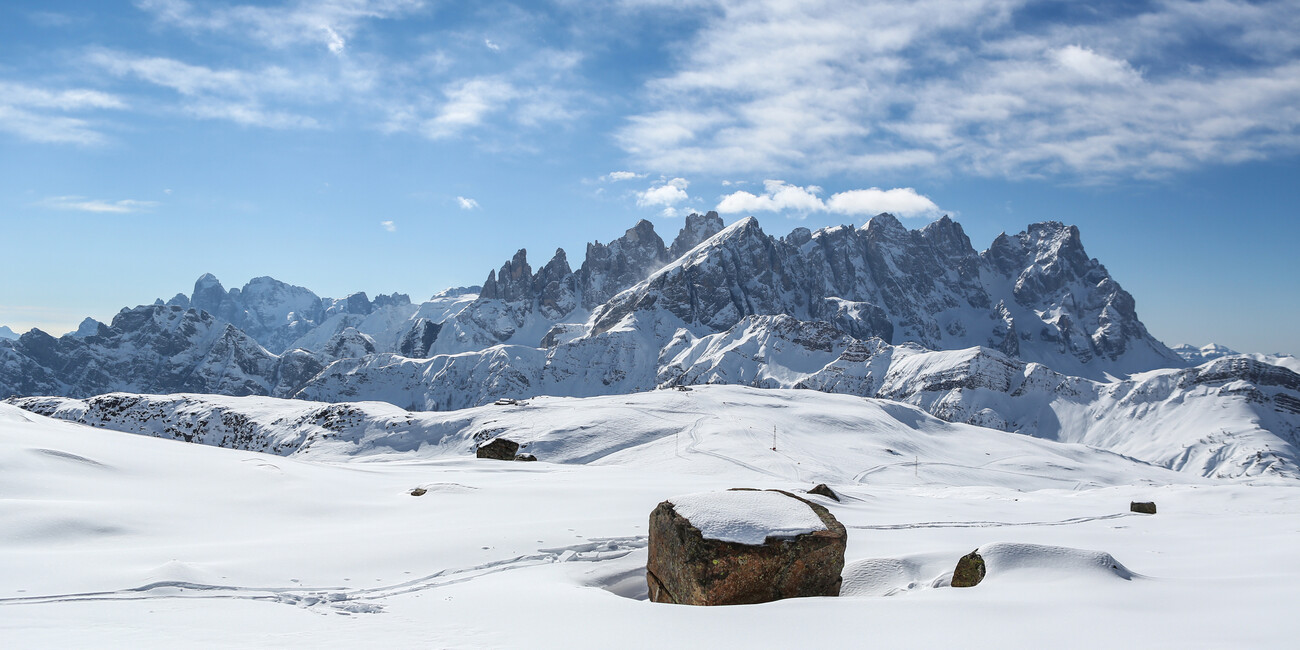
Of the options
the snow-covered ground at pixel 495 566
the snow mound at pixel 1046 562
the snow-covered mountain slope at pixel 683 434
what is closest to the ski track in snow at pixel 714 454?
the snow-covered mountain slope at pixel 683 434

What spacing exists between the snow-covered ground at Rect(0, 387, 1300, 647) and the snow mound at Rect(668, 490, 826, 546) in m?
1.27

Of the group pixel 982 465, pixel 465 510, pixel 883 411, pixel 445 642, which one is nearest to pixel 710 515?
pixel 445 642

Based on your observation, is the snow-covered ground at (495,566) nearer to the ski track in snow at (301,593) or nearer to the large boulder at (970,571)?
the ski track in snow at (301,593)

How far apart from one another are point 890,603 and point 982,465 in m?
76.9

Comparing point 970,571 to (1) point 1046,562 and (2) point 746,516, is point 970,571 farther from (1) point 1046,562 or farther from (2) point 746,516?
(2) point 746,516

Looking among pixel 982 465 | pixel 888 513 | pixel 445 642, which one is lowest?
pixel 982 465

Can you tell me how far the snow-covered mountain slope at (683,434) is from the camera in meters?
66.0

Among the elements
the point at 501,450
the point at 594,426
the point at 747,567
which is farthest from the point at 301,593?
the point at 594,426

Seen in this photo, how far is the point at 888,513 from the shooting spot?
19344 mm

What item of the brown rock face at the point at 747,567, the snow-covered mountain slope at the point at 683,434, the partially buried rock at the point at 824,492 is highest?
the brown rock face at the point at 747,567

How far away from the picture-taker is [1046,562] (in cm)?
907

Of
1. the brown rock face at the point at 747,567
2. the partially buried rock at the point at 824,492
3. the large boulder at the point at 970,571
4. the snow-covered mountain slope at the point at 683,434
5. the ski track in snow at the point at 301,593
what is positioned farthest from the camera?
the snow-covered mountain slope at the point at 683,434

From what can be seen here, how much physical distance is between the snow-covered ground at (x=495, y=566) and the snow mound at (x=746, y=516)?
A: 4.16 ft

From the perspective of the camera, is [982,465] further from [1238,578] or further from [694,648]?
[694,648]
